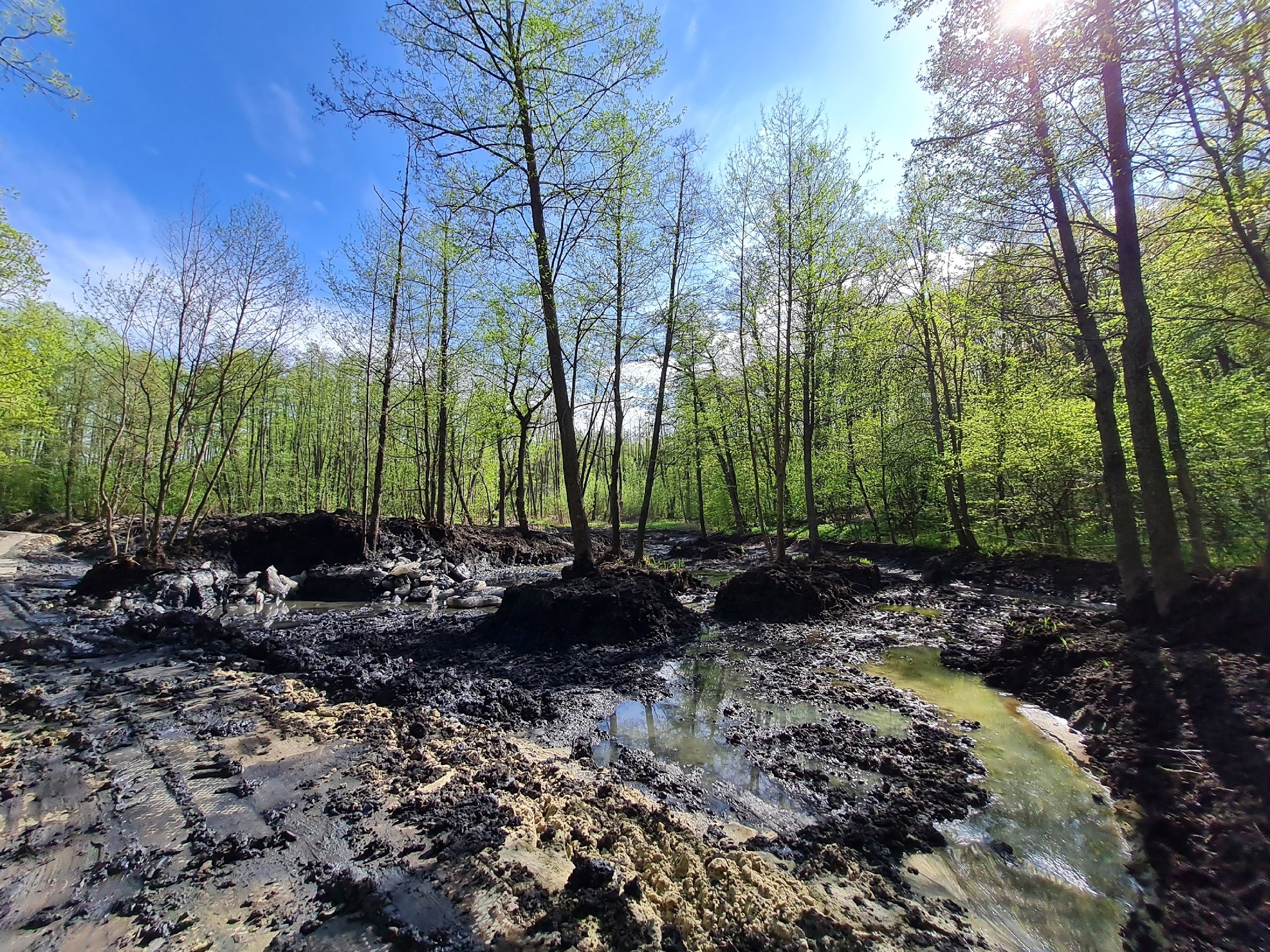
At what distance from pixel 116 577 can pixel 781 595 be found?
15513 mm

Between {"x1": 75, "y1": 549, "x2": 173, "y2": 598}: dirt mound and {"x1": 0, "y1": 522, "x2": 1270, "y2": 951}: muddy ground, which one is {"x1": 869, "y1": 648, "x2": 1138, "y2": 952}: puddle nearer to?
{"x1": 0, "y1": 522, "x2": 1270, "y2": 951}: muddy ground

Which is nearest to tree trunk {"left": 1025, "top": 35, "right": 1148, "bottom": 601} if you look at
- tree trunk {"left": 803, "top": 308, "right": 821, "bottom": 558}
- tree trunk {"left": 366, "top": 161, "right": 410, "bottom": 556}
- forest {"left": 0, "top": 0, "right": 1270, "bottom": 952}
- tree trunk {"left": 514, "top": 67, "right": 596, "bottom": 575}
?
forest {"left": 0, "top": 0, "right": 1270, "bottom": 952}

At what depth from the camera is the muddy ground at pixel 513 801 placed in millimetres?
2395

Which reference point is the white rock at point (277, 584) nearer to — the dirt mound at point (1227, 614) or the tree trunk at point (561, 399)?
the tree trunk at point (561, 399)

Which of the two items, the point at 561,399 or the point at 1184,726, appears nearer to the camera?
the point at 1184,726

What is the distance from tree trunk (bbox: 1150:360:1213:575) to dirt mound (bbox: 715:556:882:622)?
17.8ft

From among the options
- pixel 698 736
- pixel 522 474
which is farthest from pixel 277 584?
pixel 698 736

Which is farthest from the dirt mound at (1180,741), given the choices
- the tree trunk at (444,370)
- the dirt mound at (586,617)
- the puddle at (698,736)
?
the tree trunk at (444,370)

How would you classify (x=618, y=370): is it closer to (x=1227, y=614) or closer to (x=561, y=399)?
(x=561, y=399)

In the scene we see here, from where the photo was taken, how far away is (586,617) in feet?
26.1

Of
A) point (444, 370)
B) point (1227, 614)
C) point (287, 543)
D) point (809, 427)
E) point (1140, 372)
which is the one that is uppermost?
point (444, 370)

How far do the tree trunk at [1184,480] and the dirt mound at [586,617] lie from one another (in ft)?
27.6

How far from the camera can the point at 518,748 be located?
14.4ft

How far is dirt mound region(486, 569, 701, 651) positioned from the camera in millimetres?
7734
